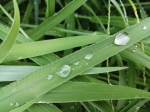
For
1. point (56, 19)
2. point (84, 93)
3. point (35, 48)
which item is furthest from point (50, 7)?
point (84, 93)

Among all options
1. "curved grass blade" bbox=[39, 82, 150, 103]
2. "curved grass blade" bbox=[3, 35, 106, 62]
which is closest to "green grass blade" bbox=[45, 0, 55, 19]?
"curved grass blade" bbox=[3, 35, 106, 62]

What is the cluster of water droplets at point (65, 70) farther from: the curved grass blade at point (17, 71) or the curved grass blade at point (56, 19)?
the curved grass blade at point (56, 19)

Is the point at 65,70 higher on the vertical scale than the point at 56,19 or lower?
lower

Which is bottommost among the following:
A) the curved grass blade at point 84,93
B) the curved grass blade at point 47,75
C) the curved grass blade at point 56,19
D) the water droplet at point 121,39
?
the curved grass blade at point 84,93

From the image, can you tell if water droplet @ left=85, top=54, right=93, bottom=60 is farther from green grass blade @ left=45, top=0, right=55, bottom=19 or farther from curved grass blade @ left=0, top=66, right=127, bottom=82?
green grass blade @ left=45, top=0, right=55, bottom=19

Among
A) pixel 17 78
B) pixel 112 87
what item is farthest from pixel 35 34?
pixel 112 87

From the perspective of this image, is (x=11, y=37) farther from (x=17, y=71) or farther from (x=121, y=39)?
(x=121, y=39)

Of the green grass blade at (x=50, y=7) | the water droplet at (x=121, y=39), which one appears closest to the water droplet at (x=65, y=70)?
the water droplet at (x=121, y=39)

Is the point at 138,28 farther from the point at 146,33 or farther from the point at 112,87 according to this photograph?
the point at 112,87
